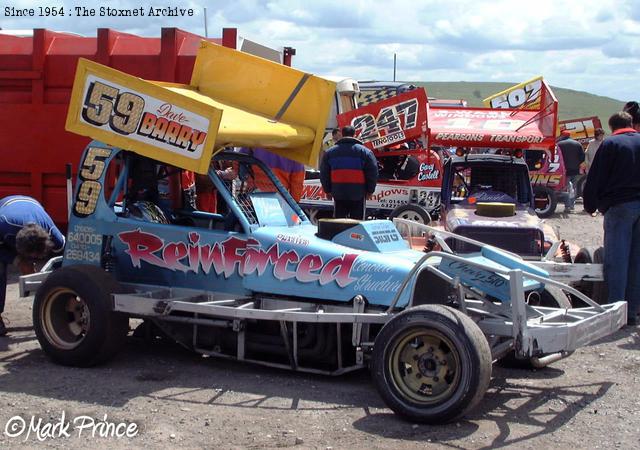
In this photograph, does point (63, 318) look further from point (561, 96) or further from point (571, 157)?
point (561, 96)

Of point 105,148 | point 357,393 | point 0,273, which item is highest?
point 105,148

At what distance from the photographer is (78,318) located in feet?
24.4

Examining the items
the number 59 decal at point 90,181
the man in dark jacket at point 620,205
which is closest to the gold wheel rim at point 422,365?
the number 59 decal at point 90,181

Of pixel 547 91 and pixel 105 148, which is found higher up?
pixel 547 91

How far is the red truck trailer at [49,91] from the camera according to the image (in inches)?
476

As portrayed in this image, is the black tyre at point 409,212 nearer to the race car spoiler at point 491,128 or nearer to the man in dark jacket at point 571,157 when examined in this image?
the race car spoiler at point 491,128

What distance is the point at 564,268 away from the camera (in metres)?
8.16

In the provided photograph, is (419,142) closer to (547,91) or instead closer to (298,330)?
(547,91)

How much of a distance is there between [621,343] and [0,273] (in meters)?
5.61

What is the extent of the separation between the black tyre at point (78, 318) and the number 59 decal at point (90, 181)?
63 centimetres

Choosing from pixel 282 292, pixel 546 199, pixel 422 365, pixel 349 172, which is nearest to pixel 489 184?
pixel 349 172

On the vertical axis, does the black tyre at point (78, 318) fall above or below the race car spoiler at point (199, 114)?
below

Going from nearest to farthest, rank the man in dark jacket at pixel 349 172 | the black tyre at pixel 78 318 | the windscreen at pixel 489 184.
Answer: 1. the black tyre at pixel 78 318
2. the man in dark jacket at pixel 349 172
3. the windscreen at pixel 489 184

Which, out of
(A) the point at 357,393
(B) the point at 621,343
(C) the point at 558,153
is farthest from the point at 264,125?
(C) the point at 558,153
